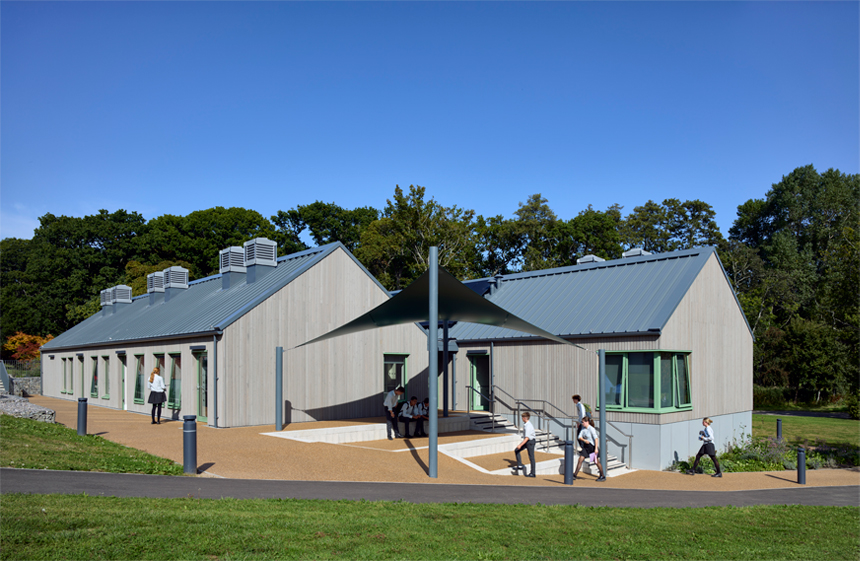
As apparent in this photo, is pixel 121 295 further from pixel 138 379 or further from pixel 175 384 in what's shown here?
pixel 175 384

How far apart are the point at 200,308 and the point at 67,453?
39.5ft

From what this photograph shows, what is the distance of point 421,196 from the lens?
4072cm

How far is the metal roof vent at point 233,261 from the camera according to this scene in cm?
2562

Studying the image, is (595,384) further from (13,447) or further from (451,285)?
(13,447)

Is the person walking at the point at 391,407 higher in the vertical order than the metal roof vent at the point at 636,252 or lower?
lower

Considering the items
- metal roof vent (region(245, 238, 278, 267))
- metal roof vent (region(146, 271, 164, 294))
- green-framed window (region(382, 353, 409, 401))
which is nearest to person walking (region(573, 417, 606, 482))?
green-framed window (region(382, 353, 409, 401))

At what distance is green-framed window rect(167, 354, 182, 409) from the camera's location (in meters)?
21.8

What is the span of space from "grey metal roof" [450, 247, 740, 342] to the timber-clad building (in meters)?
0.06

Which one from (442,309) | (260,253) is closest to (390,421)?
(442,309)

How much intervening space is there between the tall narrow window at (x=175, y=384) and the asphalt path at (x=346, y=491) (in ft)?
37.8

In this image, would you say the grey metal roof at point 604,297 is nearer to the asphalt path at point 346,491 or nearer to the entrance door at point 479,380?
the entrance door at point 479,380

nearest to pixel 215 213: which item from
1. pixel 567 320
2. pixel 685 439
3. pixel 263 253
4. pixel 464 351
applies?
pixel 263 253

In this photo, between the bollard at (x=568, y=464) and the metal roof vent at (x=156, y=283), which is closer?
the bollard at (x=568, y=464)

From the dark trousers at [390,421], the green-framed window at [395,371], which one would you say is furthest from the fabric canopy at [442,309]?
the green-framed window at [395,371]
